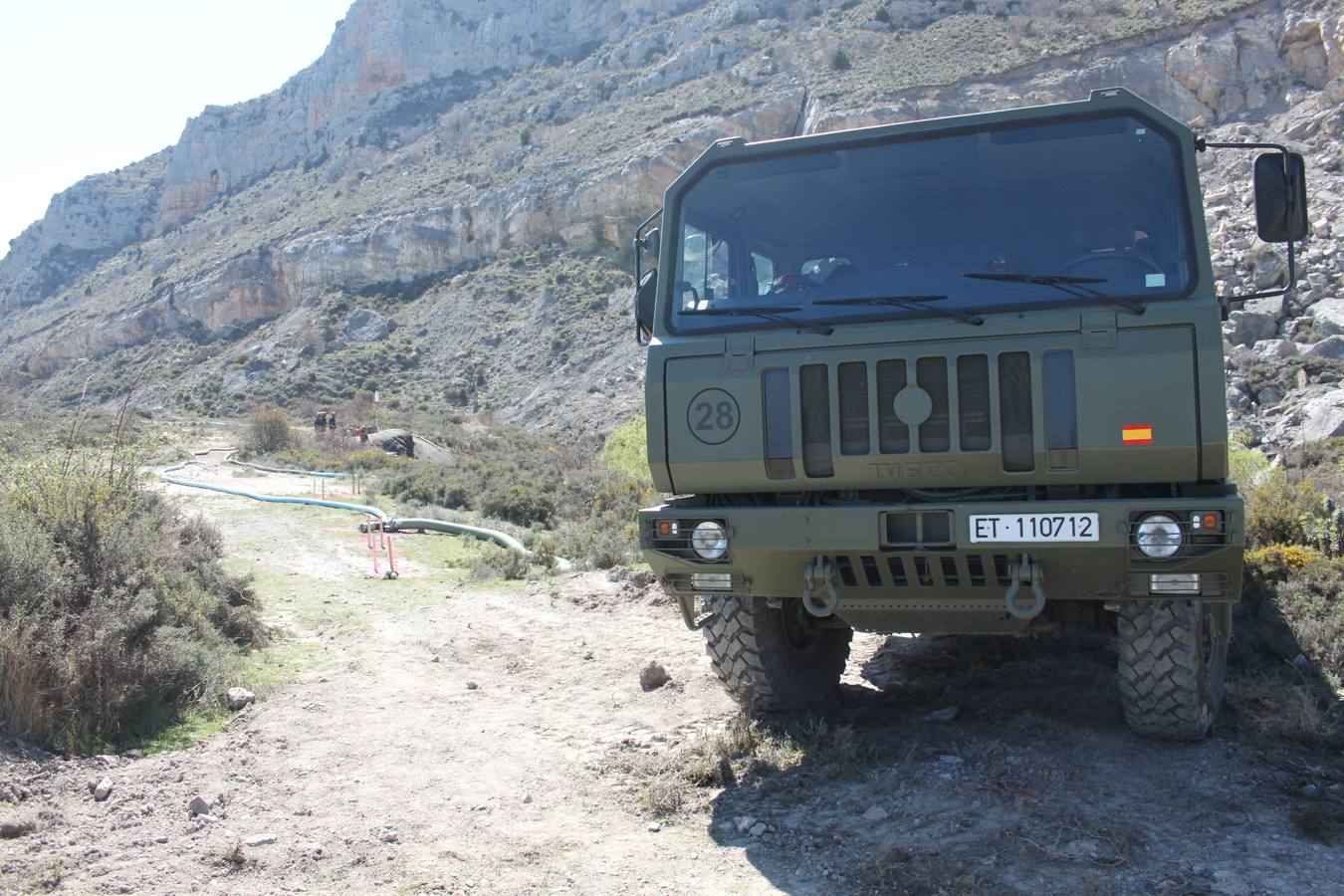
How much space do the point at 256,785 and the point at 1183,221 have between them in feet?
16.8

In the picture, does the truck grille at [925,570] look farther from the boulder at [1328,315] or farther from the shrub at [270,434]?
the shrub at [270,434]

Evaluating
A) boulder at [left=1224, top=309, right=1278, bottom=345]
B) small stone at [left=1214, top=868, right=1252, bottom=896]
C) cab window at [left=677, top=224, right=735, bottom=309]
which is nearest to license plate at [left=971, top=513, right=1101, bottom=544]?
small stone at [left=1214, top=868, right=1252, bottom=896]

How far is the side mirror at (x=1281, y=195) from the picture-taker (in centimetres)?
435

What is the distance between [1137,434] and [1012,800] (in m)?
1.66

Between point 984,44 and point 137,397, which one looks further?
point 137,397

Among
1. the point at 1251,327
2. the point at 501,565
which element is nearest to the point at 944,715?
the point at 501,565

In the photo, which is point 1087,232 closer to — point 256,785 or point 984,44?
point 256,785

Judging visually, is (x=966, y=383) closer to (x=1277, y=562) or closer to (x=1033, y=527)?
(x=1033, y=527)

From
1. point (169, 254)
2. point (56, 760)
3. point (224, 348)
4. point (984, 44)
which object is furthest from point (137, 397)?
point (56, 760)

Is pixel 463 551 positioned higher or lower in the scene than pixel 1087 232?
lower

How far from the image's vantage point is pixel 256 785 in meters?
4.97

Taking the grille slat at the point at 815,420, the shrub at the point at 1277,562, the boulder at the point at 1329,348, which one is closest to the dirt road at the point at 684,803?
the grille slat at the point at 815,420

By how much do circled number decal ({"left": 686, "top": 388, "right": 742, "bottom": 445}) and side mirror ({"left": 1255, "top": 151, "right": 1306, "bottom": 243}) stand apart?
8.11 feet

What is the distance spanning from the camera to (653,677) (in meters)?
6.55
